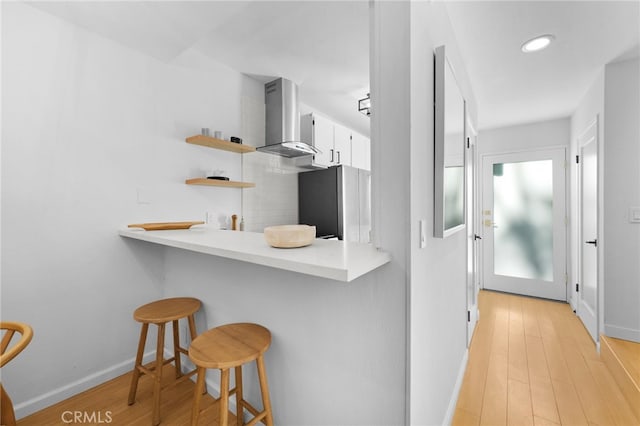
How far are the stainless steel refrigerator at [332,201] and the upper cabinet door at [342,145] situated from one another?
0.85 feet

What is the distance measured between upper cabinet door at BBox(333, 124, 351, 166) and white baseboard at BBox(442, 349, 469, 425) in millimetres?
2472

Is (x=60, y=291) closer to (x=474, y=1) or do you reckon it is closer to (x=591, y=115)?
(x=474, y=1)

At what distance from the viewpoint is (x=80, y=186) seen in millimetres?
1804

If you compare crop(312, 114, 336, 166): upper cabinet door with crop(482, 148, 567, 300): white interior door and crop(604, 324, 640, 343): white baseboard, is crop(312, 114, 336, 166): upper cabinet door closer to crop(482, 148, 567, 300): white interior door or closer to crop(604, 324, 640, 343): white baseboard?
crop(482, 148, 567, 300): white interior door

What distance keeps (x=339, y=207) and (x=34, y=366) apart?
2746 mm

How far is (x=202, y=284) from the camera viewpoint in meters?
1.80

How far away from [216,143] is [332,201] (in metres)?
1.46

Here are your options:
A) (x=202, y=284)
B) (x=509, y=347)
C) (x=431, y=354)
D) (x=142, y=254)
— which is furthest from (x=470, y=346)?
(x=142, y=254)

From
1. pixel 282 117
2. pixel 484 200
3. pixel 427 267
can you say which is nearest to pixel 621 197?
pixel 484 200

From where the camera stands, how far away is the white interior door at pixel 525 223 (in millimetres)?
3758

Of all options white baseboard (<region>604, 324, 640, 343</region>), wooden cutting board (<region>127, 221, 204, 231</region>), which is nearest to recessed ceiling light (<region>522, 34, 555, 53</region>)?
white baseboard (<region>604, 324, 640, 343</region>)

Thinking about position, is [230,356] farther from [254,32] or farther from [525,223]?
[525,223]

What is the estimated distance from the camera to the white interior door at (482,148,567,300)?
376cm

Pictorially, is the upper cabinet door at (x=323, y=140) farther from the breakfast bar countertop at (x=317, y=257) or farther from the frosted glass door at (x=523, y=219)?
the frosted glass door at (x=523, y=219)
